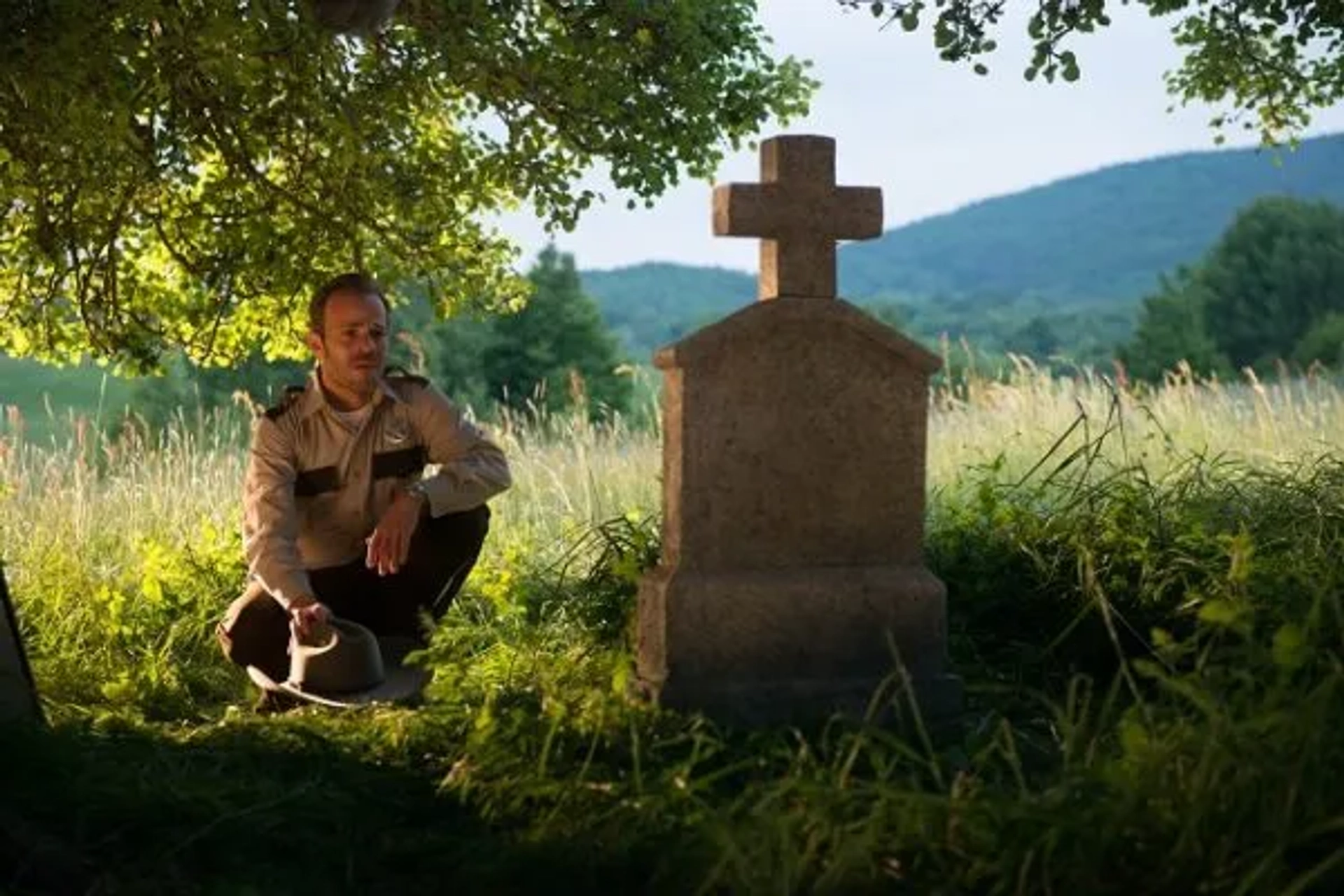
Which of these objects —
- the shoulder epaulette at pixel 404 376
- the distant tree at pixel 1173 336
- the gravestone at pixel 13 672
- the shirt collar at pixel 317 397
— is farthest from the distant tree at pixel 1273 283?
the gravestone at pixel 13 672

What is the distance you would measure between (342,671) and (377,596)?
0.53m

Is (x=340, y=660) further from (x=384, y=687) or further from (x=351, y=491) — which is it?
(x=351, y=491)

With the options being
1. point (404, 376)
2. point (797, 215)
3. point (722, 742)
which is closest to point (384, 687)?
point (404, 376)

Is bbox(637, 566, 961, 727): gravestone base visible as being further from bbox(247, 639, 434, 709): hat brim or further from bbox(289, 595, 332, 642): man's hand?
bbox(289, 595, 332, 642): man's hand

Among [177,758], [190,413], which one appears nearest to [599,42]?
[177,758]

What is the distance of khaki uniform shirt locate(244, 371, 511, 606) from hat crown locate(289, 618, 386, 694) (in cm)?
22

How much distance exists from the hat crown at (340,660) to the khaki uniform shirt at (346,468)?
216 mm

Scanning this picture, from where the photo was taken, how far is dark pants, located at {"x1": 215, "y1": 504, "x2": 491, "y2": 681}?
7.78 meters

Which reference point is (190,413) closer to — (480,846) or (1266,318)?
(1266,318)

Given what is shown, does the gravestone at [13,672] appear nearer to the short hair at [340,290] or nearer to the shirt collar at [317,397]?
the shirt collar at [317,397]

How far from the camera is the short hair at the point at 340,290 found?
760 centimetres

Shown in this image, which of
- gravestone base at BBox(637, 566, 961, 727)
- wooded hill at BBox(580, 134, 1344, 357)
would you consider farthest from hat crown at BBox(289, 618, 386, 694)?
wooded hill at BBox(580, 134, 1344, 357)

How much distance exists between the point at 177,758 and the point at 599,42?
4.27m

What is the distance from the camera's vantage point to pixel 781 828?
13.8 ft
